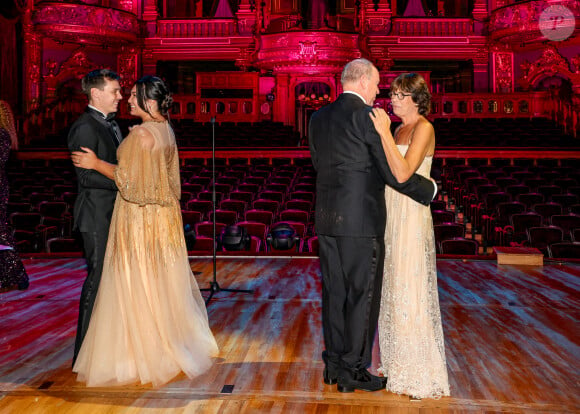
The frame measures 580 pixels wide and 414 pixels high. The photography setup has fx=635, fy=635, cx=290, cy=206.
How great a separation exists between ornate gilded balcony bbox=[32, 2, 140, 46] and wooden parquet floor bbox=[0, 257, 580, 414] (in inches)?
619

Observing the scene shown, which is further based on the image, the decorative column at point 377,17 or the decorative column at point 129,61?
the decorative column at point 129,61

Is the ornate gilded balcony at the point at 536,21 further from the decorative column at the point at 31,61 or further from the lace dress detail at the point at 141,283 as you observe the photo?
the lace dress detail at the point at 141,283

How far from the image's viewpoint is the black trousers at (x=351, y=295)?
272cm

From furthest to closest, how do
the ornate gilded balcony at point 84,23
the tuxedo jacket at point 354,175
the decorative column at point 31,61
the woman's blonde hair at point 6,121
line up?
the decorative column at point 31,61 → the ornate gilded balcony at point 84,23 → the woman's blonde hair at point 6,121 → the tuxedo jacket at point 354,175

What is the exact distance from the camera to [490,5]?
70.6ft

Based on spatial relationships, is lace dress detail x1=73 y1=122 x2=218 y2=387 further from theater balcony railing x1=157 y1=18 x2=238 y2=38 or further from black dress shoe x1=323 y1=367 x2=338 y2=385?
theater balcony railing x1=157 y1=18 x2=238 y2=38

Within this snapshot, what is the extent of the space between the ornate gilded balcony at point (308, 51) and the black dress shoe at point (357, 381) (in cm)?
1660

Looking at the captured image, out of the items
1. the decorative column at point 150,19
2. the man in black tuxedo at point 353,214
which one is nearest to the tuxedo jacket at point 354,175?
the man in black tuxedo at point 353,214

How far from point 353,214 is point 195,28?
19.9 metres

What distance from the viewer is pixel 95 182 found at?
3.01 meters

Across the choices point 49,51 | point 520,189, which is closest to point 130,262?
point 520,189

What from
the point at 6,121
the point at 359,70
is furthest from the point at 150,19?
the point at 359,70

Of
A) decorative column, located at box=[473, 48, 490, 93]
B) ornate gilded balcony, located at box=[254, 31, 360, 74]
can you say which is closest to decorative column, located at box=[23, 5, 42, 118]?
ornate gilded balcony, located at box=[254, 31, 360, 74]

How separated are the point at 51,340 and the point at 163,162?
1365 millimetres
